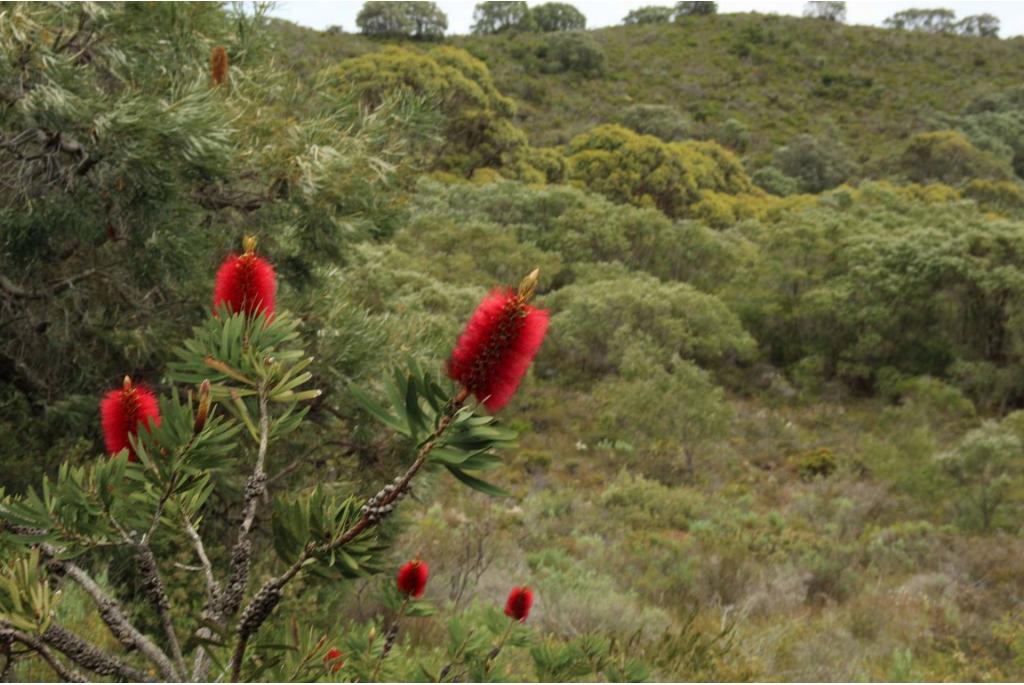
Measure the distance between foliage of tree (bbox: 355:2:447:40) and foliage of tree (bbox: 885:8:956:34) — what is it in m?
35.0

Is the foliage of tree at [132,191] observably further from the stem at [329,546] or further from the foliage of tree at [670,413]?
the foliage of tree at [670,413]

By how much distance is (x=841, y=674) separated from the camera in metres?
5.62

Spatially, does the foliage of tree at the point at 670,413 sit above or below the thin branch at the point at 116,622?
below

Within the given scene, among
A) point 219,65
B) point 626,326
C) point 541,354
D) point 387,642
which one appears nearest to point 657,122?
point 541,354

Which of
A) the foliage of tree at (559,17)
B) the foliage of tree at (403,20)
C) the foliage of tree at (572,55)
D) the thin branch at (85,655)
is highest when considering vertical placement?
the foliage of tree at (559,17)

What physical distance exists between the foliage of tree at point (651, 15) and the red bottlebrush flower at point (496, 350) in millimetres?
65988

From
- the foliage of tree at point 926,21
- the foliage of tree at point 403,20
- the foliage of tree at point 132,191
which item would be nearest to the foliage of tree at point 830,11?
the foliage of tree at point 926,21

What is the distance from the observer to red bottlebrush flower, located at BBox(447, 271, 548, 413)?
0.79 m

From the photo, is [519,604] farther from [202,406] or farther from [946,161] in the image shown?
[946,161]

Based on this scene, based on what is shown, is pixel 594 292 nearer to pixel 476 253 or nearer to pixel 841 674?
pixel 476 253

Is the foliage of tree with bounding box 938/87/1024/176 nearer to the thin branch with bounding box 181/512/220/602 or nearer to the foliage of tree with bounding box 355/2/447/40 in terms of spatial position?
the foliage of tree with bounding box 355/2/447/40

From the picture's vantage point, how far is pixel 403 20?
44.7m

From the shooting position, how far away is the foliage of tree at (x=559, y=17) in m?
55.5

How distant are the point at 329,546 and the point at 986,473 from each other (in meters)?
13.3
